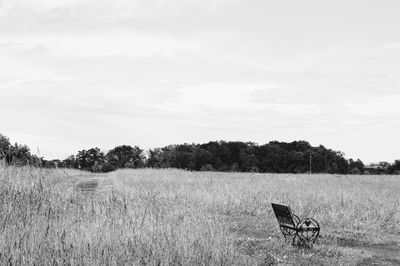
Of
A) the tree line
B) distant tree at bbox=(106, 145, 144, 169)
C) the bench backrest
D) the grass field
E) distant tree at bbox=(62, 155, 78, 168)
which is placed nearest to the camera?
the grass field

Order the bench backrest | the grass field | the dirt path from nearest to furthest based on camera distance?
the grass field
the bench backrest
the dirt path

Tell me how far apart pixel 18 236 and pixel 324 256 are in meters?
6.06

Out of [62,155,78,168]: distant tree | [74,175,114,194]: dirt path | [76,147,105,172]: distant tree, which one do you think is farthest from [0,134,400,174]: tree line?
[74,175,114,194]: dirt path

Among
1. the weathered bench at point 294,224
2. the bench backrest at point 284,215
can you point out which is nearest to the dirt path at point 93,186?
the bench backrest at point 284,215

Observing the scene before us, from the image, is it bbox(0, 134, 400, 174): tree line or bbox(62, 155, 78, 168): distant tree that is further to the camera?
bbox(0, 134, 400, 174): tree line

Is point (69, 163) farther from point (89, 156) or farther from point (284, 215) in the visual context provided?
point (89, 156)

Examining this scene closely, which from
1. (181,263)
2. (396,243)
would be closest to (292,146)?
(396,243)

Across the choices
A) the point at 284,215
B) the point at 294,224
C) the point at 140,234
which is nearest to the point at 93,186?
the point at 284,215

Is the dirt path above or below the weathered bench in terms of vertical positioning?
above

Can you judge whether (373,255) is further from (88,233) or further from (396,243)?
(88,233)

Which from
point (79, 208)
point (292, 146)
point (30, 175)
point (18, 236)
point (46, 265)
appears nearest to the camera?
point (46, 265)

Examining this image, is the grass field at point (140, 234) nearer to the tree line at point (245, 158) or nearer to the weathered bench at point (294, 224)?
the weathered bench at point (294, 224)

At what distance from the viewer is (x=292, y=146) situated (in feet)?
323

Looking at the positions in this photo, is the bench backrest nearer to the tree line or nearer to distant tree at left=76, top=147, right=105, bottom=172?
the tree line
